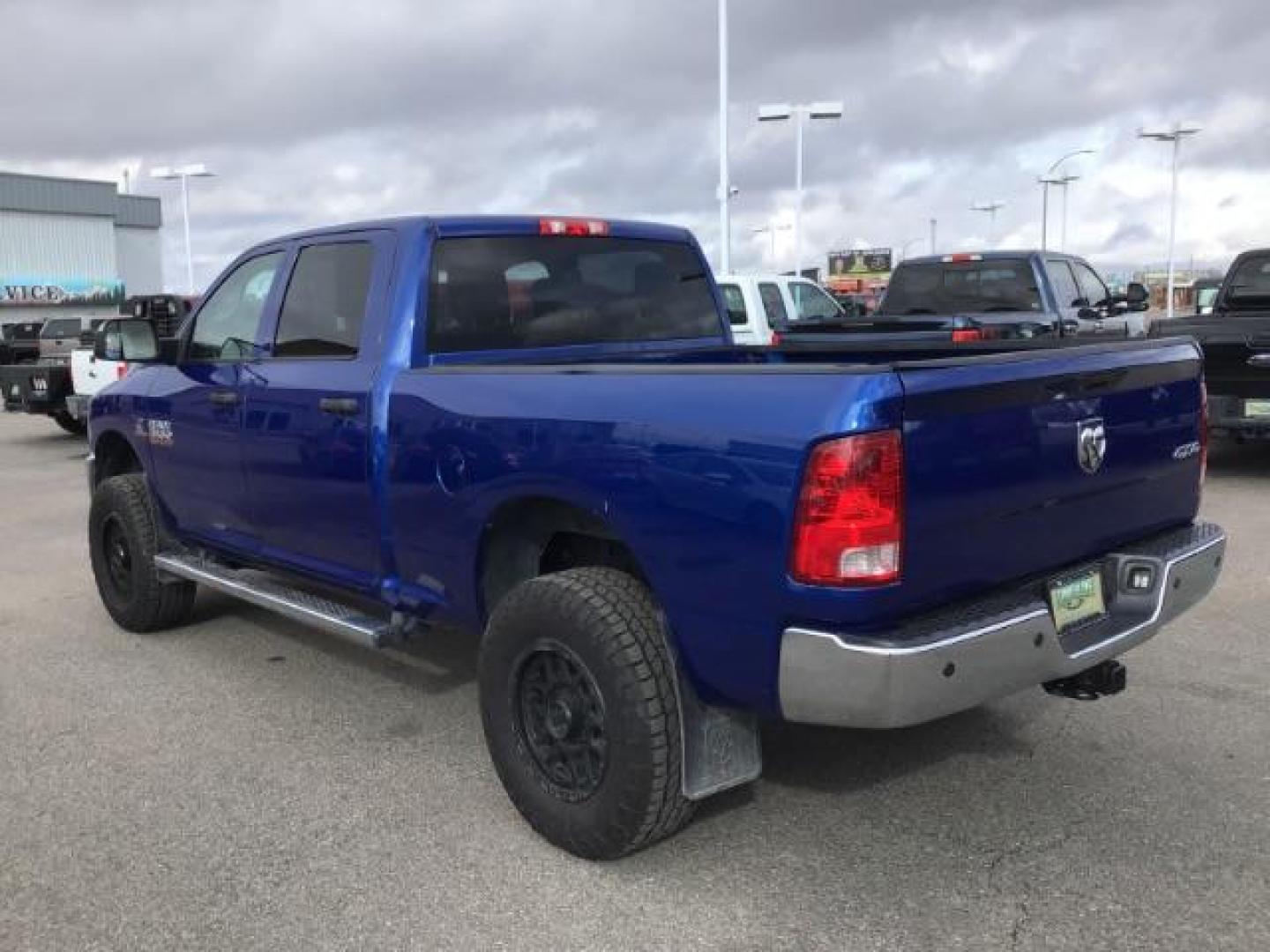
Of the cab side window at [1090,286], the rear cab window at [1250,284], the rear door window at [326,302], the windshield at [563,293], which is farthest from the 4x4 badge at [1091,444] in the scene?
the cab side window at [1090,286]

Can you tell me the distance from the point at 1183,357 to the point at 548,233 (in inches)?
91.0

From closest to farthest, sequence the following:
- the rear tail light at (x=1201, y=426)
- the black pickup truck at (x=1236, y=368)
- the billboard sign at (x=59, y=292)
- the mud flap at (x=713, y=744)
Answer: the mud flap at (x=713, y=744) < the rear tail light at (x=1201, y=426) < the black pickup truck at (x=1236, y=368) < the billboard sign at (x=59, y=292)

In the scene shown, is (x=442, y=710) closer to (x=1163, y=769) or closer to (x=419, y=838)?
(x=419, y=838)

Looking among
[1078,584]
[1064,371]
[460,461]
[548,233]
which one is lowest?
[1078,584]

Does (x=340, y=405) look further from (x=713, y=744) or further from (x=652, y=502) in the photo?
(x=713, y=744)

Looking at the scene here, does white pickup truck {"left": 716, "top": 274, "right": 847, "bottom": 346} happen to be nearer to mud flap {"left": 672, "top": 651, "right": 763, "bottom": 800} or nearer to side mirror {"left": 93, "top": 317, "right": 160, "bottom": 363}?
side mirror {"left": 93, "top": 317, "right": 160, "bottom": 363}

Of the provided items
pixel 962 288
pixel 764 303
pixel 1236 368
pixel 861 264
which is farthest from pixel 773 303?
pixel 861 264

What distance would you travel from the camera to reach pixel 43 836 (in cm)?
359

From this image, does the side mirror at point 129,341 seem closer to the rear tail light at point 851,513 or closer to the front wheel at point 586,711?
the front wheel at point 586,711

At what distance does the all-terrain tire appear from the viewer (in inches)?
221

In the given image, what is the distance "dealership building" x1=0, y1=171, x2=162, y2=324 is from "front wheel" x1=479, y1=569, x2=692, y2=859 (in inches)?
2224

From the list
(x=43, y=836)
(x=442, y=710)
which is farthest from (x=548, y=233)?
(x=43, y=836)

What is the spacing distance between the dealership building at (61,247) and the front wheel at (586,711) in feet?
185

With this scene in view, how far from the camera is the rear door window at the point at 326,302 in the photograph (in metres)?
4.29
